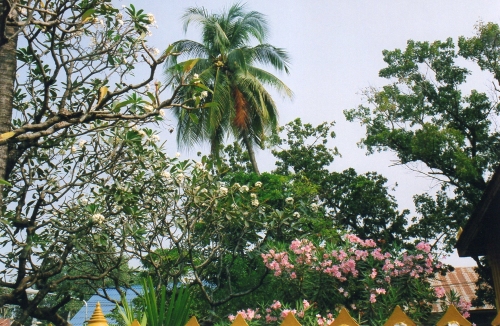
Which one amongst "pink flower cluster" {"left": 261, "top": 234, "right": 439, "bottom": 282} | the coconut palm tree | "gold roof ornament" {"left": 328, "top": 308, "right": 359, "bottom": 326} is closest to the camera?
"gold roof ornament" {"left": 328, "top": 308, "right": 359, "bottom": 326}

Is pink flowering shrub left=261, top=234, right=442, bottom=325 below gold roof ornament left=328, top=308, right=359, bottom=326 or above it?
above

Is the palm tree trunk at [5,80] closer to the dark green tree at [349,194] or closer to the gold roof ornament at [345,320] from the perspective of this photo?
the gold roof ornament at [345,320]

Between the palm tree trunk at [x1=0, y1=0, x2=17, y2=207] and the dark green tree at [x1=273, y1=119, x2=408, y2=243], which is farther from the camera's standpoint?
the dark green tree at [x1=273, y1=119, x2=408, y2=243]

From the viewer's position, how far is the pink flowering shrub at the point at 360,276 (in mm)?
6949

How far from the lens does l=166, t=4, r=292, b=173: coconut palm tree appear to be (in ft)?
57.3

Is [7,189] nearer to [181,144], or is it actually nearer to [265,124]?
[181,144]

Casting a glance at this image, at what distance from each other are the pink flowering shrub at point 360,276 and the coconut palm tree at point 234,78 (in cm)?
997

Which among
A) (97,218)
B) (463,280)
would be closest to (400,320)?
(97,218)

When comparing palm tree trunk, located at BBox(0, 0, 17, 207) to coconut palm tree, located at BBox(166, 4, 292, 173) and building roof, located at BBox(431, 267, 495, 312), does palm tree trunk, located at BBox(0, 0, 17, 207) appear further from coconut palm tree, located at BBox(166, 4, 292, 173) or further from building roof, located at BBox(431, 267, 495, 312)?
building roof, located at BBox(431, 267, 495, 312)

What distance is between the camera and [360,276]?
732cm

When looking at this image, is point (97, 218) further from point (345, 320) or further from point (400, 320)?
point (400, 320)

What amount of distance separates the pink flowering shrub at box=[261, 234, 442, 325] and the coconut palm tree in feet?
32.7

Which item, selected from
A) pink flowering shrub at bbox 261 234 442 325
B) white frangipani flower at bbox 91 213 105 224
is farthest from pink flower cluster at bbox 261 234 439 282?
white frangipani flower at bbox 91 213 105 224

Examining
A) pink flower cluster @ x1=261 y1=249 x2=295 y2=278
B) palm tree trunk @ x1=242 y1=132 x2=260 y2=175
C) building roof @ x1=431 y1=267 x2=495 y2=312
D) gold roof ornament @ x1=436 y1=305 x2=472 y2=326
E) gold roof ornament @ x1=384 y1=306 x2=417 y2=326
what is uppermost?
palm tree trunk @ x1=242 y1=132 x2=260 y2=175
